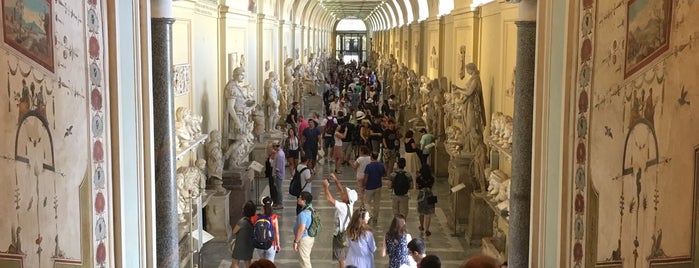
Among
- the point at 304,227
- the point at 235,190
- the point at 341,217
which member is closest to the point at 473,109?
the point at 341,217

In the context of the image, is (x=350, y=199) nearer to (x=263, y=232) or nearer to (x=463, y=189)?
(x=263, y=232)

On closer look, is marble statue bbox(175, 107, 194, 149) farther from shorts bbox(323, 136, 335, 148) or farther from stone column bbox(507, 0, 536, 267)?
shorts bbox(323, 136, 335, 148)

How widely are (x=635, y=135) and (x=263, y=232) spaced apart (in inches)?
Result: 204

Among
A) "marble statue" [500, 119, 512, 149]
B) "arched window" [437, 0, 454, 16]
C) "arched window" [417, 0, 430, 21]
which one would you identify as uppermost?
"arched window" [417, 0, 430, 21]

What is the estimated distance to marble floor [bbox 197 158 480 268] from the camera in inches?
428

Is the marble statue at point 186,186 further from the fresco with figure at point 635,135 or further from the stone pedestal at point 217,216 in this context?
the fresco with figure at point 635,135

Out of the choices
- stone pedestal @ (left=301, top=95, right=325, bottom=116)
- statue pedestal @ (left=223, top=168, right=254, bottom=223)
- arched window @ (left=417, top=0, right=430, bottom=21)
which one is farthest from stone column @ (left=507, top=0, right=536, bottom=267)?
stone pedestal @ (left=301, top=95, right=325, bottom=116)

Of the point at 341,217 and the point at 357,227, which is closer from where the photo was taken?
the point at 357,227

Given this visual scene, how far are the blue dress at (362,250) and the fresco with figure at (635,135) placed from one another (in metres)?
3.13

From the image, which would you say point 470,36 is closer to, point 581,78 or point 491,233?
point 491,233

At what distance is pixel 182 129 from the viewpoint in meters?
9.88

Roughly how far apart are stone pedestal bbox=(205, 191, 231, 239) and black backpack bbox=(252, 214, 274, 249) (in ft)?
10.5

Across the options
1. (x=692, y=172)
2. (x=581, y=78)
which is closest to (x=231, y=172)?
(x=581, y=78)

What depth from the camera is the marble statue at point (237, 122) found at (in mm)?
13242
